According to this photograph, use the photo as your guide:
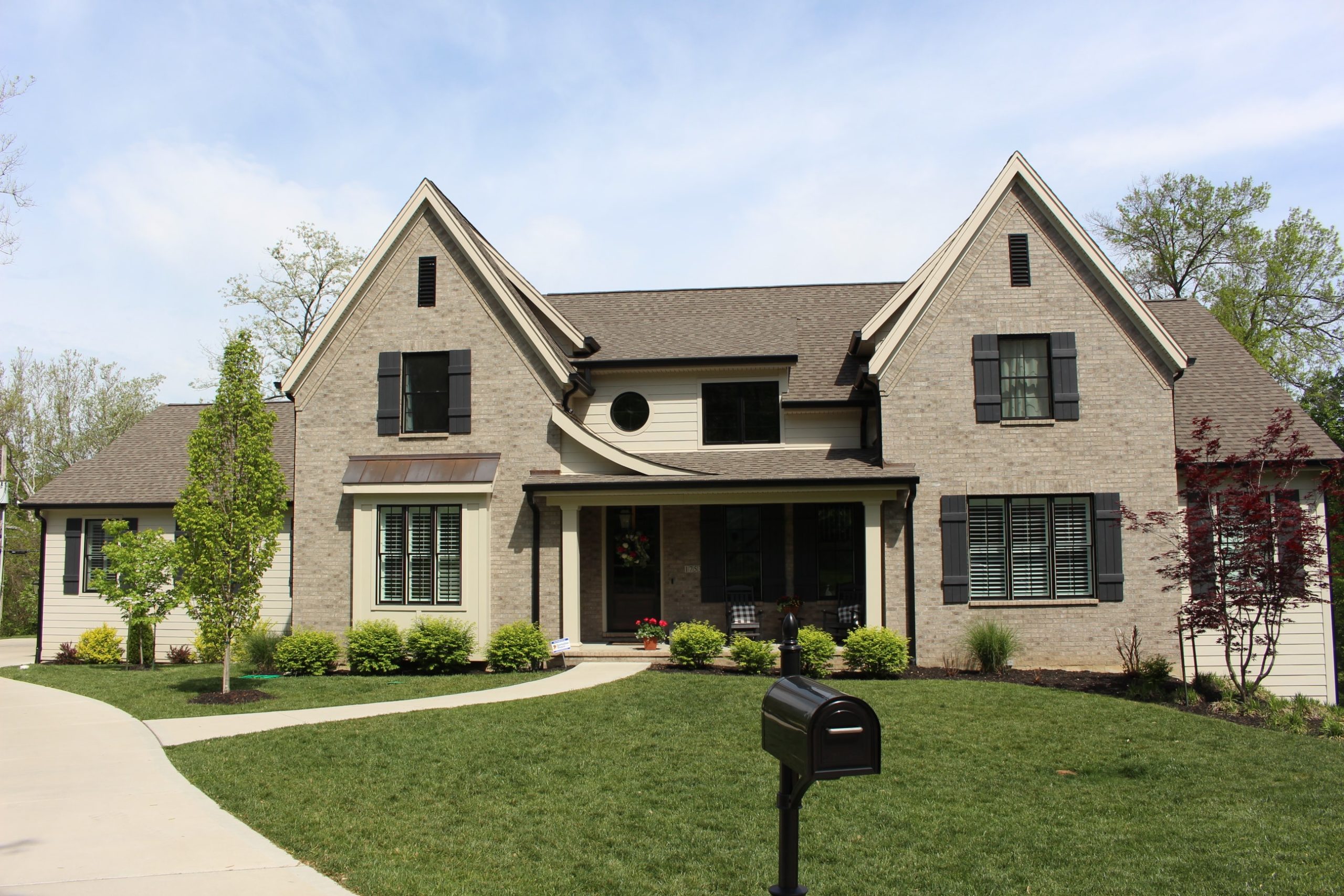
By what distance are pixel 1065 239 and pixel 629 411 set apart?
338 inches

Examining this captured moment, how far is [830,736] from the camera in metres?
3.42

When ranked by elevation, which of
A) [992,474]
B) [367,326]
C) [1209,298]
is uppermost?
[1209,298]

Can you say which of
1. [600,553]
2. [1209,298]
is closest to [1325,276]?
[1209,298]

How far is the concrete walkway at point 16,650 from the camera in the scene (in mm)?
21016

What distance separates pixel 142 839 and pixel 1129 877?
22.7ft

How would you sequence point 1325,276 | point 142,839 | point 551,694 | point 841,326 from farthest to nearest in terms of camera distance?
point 1325,276 < point 841,326 < point 551,694 < point 142,839

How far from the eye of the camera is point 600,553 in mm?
18516

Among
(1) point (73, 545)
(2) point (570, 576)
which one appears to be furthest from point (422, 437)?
(1) point (73, 545)

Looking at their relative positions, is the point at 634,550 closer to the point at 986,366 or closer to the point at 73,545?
the point at 986,366

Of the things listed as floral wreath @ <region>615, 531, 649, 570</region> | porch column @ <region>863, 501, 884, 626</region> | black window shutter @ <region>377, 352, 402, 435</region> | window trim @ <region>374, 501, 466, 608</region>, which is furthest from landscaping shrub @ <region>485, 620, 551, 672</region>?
porch column @ <region>863, 501, 884, 626</region>

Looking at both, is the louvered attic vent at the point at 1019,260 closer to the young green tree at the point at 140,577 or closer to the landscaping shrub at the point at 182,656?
the young green tree at the point at 140,577

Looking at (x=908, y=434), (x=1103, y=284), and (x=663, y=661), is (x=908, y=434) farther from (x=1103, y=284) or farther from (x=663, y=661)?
(x=663, y=661)

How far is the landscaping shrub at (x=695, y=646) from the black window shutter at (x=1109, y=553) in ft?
20.8

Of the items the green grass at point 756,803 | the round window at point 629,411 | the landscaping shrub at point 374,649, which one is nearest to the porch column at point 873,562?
the green grass at point 756,803
